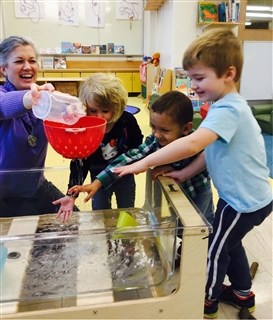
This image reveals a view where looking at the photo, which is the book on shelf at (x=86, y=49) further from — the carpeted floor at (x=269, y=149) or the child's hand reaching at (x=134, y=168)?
the child's hand reaching at (x=134, y=168)

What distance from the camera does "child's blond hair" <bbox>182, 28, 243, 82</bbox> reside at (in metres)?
0.84

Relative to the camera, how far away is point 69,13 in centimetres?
635

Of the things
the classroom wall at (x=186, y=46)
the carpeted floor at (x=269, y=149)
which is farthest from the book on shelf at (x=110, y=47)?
the carpeted floor at (x=269, y=149)

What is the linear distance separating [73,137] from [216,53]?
0.41 m

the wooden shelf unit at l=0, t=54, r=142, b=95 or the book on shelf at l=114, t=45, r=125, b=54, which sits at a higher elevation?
the book on shelf at l=114, t=45, r=125, b=54

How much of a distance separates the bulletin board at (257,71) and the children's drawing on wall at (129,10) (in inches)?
112

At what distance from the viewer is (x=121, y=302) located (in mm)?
800

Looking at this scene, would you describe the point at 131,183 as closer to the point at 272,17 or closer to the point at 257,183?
the point at 257,183

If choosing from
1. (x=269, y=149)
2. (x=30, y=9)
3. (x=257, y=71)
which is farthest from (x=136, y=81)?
(x=269, y=149)

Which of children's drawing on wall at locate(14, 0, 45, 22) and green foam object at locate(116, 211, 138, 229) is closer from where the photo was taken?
green foam object at locate(116, 211, 138, 229)

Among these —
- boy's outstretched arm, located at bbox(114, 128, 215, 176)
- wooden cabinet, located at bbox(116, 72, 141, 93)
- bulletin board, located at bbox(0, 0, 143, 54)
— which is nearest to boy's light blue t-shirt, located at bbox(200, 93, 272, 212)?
boy's outstretched arm, located at bbox(114, 128, 215, 176)

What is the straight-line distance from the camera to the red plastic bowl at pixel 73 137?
86cm

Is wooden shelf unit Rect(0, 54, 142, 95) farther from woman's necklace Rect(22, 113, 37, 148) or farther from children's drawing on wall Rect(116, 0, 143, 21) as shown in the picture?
woman's necklace Rect(22, 113, 37, 148)

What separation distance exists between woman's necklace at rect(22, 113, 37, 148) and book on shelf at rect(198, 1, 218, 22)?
3.41 m
